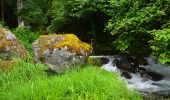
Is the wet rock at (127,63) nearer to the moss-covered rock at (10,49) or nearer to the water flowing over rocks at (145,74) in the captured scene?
the water flowing over rocks at (145,74)

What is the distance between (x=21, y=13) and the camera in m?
20.4

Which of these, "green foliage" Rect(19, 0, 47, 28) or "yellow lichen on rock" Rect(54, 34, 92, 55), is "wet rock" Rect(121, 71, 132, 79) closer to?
"yellow lichen on rock" Rect(54, 34, 92, 55)

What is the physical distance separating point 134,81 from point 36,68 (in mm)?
4636

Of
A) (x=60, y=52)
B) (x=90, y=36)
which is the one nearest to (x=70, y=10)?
(x=90, y=36)

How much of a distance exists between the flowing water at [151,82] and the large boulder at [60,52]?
1.40 m

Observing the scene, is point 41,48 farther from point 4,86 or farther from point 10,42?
point 4,86

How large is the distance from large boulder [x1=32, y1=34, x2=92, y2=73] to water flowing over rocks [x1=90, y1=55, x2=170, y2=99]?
1.43 meters

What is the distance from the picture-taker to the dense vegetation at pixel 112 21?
11.0 meters

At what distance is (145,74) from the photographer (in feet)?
43.4

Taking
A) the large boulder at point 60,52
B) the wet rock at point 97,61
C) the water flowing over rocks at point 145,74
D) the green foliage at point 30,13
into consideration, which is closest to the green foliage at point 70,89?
the large boulder at point 60,52

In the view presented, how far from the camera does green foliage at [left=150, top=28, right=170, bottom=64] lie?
9.45 m

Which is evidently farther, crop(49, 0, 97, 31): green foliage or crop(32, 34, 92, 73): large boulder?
crop(49, 0, 97, 31): green foliage

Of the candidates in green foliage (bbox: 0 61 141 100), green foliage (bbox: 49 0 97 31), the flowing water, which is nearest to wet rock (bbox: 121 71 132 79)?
the flowing water

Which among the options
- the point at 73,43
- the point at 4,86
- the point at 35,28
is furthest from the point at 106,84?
the point at 35,28
